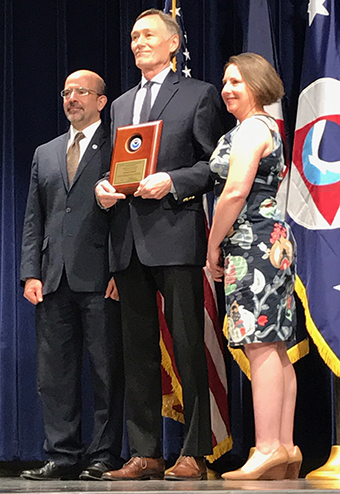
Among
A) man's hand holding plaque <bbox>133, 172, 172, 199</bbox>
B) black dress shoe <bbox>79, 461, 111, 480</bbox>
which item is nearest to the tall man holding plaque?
man's hand holding plaque <bbox>133, 172, 172, 199</bbox>

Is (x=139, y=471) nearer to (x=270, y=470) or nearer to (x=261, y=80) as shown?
(x=270, y=470)

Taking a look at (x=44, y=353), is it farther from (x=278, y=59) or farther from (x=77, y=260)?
(x=278, y=59)

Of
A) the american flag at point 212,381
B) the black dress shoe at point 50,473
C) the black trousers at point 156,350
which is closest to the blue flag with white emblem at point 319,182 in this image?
the american flag at point 212,381

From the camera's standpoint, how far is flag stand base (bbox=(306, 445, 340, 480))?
3111mm

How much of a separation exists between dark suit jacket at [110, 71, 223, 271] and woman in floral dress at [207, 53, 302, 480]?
0.12 m

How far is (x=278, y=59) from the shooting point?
385 cm

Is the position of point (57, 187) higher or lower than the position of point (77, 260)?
higher

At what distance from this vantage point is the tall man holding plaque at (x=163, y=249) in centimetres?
291

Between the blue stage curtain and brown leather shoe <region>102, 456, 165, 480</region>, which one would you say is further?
the blue stage curtain

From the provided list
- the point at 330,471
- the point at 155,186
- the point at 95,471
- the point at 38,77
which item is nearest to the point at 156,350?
the point at 95,471

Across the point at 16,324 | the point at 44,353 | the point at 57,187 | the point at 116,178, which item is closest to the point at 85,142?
the point at 57,187

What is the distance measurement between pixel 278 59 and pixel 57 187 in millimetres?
1231

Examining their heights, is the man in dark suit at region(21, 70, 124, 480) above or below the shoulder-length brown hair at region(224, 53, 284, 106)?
below

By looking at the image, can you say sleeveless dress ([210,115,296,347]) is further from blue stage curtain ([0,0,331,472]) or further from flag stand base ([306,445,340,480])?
blue stage curtain ([0,0,331,472])
